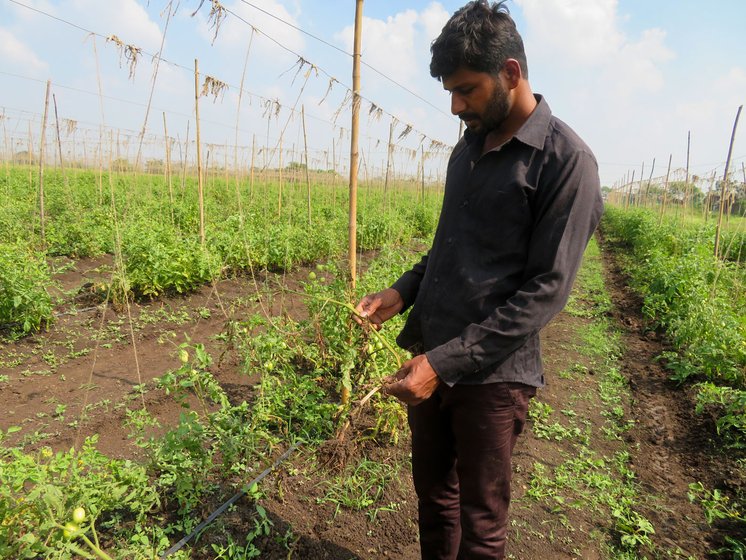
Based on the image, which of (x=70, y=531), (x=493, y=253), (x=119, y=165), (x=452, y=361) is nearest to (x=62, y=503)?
(x=70, y=531)

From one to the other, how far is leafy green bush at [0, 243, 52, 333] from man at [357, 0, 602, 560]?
4097mm

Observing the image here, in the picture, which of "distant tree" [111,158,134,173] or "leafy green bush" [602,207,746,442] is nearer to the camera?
"leafy green bush" [602,207,746,442]

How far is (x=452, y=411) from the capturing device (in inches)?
61.2

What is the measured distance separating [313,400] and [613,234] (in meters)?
19.1

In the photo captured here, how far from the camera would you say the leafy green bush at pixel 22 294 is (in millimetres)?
4168

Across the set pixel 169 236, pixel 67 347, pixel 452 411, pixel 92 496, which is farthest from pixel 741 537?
pixel 169 236

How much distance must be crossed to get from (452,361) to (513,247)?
0.38 metres

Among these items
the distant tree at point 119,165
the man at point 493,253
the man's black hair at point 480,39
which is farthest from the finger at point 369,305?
the distant tree at point 119,165

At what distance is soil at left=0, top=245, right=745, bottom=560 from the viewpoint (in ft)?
7.78

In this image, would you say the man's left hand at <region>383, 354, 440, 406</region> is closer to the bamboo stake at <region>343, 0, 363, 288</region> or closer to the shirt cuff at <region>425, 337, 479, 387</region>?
the shirt cuff at <region>425, 337, 479, 387</region>

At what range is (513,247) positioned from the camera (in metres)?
1.39

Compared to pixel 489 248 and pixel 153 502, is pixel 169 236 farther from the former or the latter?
pixel 489 248

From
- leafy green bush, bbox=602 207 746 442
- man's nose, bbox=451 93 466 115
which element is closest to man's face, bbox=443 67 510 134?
man's nose, bbox=451 93 466 115

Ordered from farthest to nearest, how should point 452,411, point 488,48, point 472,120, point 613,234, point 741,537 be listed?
point 613,234
point 741,537
point 452,411
point 472,120
point 488,48
